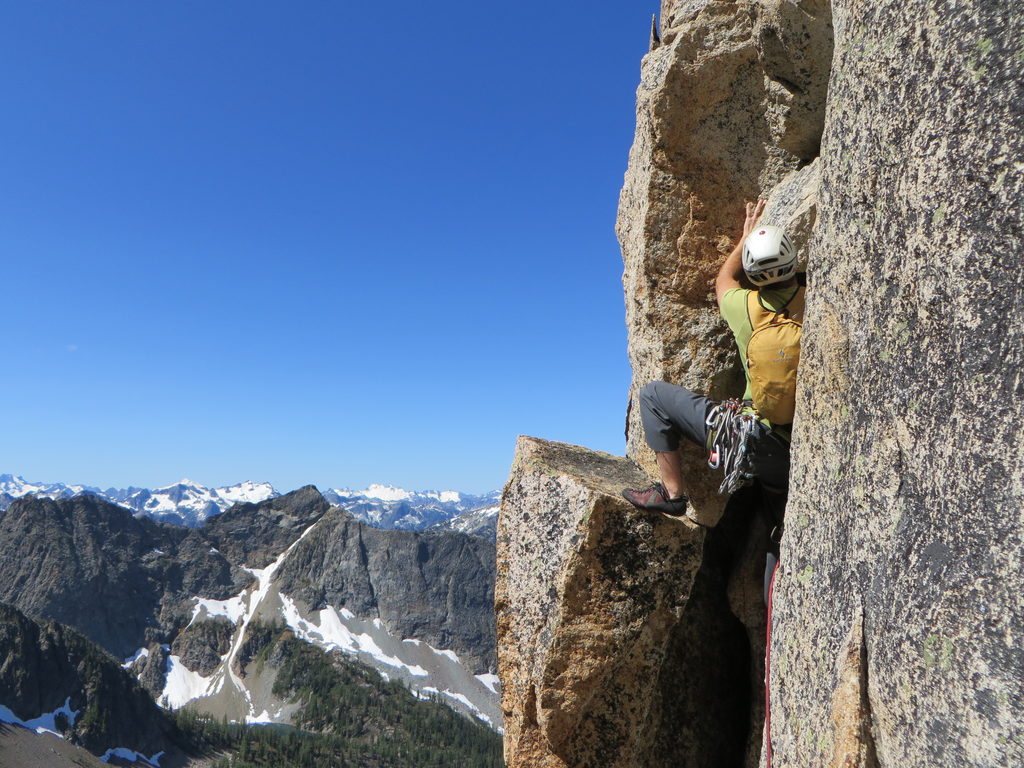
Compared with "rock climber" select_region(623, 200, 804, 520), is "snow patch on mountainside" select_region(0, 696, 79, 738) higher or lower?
lower

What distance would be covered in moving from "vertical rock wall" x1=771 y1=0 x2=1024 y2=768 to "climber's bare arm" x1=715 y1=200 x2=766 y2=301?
2276mm

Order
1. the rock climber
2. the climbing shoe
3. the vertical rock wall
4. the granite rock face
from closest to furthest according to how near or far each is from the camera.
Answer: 1. the vertical rock wall
2. the rock climber
3. the climbing shoe
4. the granite rock face

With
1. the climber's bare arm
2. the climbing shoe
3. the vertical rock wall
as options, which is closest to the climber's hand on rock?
the climber's bare arm

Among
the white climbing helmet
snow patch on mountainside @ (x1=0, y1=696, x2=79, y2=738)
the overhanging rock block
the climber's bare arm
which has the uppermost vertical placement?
the climber's bare arm

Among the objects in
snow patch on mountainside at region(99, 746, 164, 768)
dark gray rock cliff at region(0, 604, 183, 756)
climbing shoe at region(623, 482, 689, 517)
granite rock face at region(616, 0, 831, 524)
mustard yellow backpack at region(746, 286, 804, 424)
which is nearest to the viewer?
Answer: mustard yellow backpack at region(746, 286, 804, 424)

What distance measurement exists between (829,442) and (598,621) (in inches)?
171

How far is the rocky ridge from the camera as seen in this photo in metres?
4.60

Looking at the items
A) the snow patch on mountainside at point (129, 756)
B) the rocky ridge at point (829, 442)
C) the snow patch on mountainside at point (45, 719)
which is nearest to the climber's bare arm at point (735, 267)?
the rocky ridge at point (829, 442)

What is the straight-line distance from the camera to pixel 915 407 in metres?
5.18

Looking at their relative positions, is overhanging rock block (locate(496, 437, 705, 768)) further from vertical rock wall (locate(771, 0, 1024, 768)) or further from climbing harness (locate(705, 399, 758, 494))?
vertical rock wall (locate(771, 0, 1024, 768))

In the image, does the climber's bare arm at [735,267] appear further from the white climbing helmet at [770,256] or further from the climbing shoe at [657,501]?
the climbing shoe at [657,501]

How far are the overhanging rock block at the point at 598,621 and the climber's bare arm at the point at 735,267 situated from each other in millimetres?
3306

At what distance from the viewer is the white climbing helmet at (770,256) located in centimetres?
780

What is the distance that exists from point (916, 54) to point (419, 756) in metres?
201
